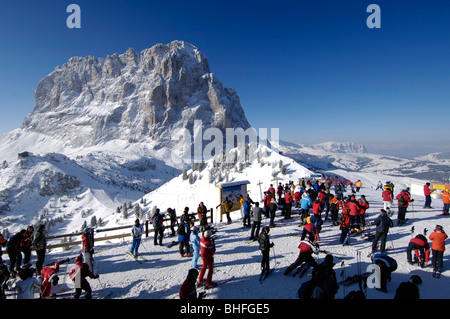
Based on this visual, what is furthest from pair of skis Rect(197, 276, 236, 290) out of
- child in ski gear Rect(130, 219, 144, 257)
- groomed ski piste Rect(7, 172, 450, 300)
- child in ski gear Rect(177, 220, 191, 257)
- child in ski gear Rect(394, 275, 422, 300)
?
child in ski gear Rect(394, 275, 422, 300)

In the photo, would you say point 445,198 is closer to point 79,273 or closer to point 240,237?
point 240,237

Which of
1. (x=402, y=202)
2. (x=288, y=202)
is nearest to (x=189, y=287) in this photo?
(x=288, y=202)

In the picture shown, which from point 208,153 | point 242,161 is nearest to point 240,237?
point 242,161

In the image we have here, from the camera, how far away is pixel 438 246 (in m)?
6.76

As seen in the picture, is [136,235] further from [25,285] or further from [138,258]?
[25,285]

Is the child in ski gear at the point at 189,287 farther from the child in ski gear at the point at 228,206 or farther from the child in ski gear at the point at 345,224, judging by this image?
the child in ski gear at the point at 228,206

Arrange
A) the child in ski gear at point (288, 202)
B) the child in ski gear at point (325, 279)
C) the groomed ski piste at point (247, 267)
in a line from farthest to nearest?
the child in ski gear at point (288, 202) → the groomed ski piste at point (247, 267) → the child in ski gear at point (325, 279)

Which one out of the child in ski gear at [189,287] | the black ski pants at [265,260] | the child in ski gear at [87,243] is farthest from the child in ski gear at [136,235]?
the black ski pants at [265,260]

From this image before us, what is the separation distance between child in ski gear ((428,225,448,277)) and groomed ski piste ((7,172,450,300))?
24cm

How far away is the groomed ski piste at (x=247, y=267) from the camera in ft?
21.6

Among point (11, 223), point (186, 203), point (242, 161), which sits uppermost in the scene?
point (242, 161)
